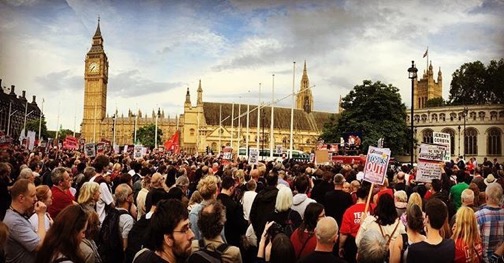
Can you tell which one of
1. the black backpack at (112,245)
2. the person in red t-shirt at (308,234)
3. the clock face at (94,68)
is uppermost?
Result: the clock face at (94,68)

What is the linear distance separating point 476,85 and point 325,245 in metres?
75.7

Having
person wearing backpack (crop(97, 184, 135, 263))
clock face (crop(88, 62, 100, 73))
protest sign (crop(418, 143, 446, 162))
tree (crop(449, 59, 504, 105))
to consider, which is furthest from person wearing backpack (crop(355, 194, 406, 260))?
clock face (crop(88, 62, 100, 73))

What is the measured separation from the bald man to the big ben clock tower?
122m

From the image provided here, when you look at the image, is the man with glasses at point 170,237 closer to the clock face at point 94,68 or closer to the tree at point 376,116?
the tree at point 376,116

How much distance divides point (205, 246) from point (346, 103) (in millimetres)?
55690

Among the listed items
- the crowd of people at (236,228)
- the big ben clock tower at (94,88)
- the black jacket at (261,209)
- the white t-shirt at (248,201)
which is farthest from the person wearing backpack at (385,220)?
the big ben clock tower at (94,88)

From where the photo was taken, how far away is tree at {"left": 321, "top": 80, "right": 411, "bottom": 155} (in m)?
53.6

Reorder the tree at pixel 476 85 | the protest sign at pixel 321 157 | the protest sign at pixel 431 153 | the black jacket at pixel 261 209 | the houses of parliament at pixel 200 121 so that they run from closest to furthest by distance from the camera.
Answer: the black jacket at pixel 261 209 < the protest sign at pixel 431 153 < the protest sign at pixel 321 157 < the tree at pixel 476 85 < the houses of parliament at pixel 200 121

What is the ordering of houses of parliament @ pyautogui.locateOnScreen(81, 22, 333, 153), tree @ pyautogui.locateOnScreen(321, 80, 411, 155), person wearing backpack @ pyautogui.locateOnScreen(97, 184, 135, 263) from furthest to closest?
1. houses of parliament @ pyautogui.locateOnScreen(81, 22, 333, 153)
2. tree @ pyautogui.locateOnScreen(321, 80, 411, 155)
3. person wearing backpack @ pyautogui.locateOnScreen(97, 184, 135, 263)

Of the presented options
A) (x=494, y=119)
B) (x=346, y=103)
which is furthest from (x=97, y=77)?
(x=494, y=119)

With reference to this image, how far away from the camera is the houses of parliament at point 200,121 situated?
10069cm

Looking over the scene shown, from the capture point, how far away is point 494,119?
2410 inches

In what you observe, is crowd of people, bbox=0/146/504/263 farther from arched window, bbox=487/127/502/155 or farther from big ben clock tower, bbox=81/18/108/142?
big ben clock tower, bbox=81/18/108/142

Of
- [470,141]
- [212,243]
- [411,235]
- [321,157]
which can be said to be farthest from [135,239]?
[470,141]
